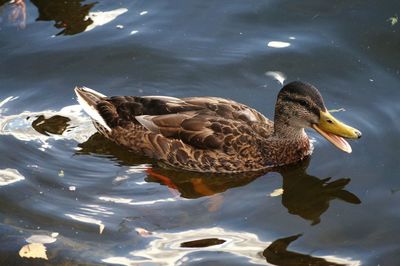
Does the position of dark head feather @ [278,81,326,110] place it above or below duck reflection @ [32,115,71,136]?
above

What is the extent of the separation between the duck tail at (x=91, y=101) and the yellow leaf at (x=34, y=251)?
2112 mm

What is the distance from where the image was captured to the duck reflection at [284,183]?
884cm

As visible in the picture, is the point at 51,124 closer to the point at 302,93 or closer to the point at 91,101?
the point at 91,101

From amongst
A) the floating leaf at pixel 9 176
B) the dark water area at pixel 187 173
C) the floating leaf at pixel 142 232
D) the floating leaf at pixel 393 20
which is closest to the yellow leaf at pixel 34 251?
the dark water area at pixel 187 173

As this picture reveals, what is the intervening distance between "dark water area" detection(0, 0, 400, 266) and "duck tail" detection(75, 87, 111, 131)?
317mm

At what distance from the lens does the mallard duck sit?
30.9 feet

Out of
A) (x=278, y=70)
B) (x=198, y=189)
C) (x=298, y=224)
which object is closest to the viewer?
(x=298, y=224)

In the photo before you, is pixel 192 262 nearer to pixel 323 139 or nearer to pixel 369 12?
pixel 323 139

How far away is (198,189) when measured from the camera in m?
9.20

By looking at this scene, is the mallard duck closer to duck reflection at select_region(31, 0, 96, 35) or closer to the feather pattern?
the feather pattern

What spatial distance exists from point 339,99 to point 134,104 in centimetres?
243

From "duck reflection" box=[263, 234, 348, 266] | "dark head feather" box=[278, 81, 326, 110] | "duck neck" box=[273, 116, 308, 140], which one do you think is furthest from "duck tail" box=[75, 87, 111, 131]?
"duck reflection" box=[263, 234, 348, 266]

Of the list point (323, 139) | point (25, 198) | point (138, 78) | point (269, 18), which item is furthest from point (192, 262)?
point (269, 18)

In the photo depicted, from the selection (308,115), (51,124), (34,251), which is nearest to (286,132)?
(308,115)
